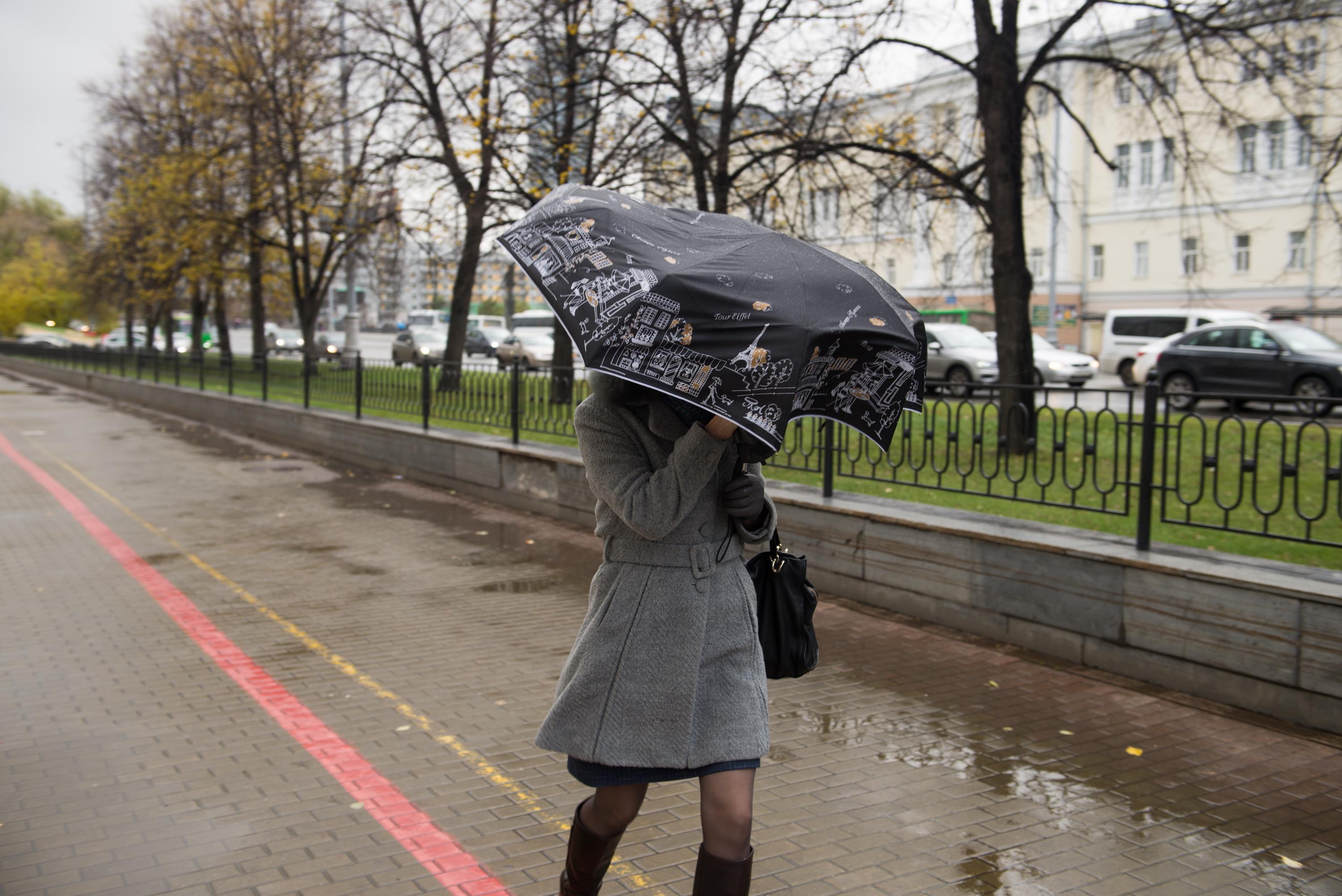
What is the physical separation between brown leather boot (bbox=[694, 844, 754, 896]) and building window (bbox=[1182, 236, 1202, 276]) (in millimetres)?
10889

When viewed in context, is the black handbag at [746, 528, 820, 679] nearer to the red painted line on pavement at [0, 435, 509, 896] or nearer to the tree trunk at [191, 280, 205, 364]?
the red painted line on pavement at [0, 435, 509, 896]

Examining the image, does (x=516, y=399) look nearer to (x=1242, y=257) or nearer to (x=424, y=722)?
(x=424, y=722)

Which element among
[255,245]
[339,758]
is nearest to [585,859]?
[339,758]

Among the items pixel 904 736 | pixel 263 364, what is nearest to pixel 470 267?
pixel 263 364

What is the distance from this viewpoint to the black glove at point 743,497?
2637 mm

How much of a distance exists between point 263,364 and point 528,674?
16924mm

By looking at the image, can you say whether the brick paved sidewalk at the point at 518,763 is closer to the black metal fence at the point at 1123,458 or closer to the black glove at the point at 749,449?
the black metal fence at the point at 1123,458

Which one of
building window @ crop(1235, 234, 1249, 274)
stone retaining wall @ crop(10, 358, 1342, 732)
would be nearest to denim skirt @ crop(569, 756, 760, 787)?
stone retaining wall @ crop(10, 358, 1342, 732)

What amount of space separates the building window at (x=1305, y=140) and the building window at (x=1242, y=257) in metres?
37.8

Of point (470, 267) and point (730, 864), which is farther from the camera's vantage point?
point (470, 267)

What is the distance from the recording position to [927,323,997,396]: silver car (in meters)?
23.3

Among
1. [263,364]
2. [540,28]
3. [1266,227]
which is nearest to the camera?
[1266,227]

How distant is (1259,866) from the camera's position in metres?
3.77

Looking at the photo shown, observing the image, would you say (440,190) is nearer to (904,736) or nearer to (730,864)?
(904,736)
